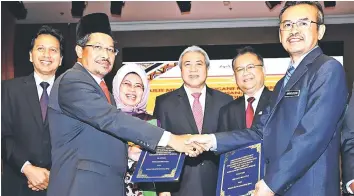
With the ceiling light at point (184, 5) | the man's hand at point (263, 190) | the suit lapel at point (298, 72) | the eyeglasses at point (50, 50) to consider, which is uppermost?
the ceiling light at point (184, 5)

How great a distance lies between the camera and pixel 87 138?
302 centimetres

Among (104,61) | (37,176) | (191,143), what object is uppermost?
(104,61)

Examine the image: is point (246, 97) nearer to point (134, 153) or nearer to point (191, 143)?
point (191, 143)

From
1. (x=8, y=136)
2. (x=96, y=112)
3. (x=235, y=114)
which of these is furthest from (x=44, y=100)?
(x=235, y=114)

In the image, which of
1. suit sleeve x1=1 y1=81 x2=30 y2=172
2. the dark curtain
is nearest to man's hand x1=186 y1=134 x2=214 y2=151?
suit sleeve x1=1 y1=81 x2=30 y2=172

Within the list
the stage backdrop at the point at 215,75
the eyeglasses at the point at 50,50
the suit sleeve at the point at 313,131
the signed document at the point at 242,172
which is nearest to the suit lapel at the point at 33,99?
the eyeglasses at the point at 50,50

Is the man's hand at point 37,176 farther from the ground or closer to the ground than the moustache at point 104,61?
closer to the ground

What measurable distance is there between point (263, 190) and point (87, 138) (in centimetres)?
102

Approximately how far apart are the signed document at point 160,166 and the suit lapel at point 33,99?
0.90m

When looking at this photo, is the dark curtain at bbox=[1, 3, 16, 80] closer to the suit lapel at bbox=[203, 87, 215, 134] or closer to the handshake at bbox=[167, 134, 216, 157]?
the suit lapel at bbox=[203, 87, 215, 134]

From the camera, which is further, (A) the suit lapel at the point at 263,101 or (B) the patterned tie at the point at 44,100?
(A) the suit lapel at the point at 263,101

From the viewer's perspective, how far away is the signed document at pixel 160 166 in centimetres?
308

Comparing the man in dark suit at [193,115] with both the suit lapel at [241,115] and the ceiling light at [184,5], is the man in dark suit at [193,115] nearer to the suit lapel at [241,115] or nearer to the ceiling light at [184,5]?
the suit lapel at [241,115]

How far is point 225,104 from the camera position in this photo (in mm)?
4250
